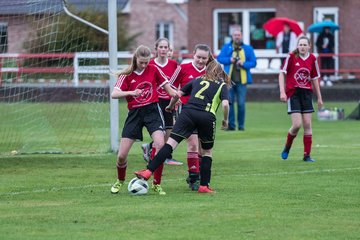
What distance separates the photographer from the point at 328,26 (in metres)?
35.1

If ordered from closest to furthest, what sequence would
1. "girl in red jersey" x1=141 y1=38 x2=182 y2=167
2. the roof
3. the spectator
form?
"girl in red jersey" x1=141 y1=38 x2=182 y2=167 → the roof → the spectator

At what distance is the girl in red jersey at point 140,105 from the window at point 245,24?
27432 millimetres

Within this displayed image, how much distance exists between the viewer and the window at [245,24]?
39812mm

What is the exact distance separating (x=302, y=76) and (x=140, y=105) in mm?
4313

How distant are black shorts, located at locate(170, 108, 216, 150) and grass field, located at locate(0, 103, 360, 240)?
692 mm

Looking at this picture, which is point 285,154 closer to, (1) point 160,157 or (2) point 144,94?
(2) point 144,94

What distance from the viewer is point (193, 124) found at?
12055 millimetres

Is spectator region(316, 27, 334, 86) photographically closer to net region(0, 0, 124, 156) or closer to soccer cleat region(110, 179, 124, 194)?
net region(0, 0, 124, 156)

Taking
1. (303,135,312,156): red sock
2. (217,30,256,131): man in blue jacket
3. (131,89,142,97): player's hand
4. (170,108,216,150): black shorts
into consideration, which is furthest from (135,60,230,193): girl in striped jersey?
(217,30,256,131): man in blue jacket

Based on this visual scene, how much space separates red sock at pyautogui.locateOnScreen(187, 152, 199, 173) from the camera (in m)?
12.6

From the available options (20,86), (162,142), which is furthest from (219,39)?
(162,142)

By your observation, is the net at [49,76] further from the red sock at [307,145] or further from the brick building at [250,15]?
the brick building at [250,15]

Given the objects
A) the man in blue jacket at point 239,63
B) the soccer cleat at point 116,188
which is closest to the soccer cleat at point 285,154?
the soccer cleat at point 116,188

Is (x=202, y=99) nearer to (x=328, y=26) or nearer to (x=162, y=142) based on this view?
(x=162, y=142)
